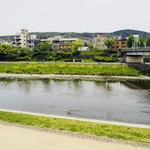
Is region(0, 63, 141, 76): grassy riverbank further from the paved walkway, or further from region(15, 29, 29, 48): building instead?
region(15, 29, 29, 48): building

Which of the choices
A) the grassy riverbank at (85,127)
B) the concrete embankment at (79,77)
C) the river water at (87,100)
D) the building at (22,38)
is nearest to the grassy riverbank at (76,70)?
the concrete embankment at (79,77)

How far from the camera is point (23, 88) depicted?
152 feet

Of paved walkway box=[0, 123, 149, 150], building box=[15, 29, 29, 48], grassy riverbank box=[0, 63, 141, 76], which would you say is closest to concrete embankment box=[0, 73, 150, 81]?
grassy riverbank box=[0, 63, 141, 76]

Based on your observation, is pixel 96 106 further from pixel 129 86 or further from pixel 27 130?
pixel 129 86

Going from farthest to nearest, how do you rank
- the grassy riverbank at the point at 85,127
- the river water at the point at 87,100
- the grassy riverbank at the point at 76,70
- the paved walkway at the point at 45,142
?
the grassy riverbank at the point at 76,70 → the river water at the point at 87,100 → the grassy riverbank at the point at 85,127 → the paved walkway at the point at 45,142

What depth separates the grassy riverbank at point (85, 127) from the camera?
18747mm

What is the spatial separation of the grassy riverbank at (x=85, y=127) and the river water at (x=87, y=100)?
15.1ft

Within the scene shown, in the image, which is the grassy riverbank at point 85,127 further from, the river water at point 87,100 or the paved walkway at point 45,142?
the river water at point 87,100

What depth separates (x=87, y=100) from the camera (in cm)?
3519

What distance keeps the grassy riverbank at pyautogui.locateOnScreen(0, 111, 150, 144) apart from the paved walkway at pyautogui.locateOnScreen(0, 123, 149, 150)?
1.45 metres

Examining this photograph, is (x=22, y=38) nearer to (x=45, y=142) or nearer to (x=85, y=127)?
(x=85, y=127)

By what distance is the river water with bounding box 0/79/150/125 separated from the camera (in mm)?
27703

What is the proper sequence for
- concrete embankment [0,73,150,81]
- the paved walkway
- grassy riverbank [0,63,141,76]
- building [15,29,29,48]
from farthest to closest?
building [15,29,29,48] < grassy riverbank [0,63,141,76] < concrete embankment [0,73,150,81] < the paved walkway

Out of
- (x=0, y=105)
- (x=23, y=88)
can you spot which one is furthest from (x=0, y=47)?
(x=0, y=105)
